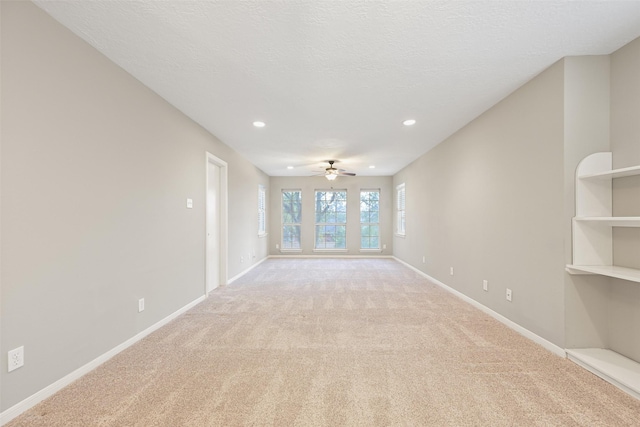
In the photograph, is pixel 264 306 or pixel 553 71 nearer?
pixel 553 71

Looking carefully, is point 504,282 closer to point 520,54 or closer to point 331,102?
point 520,54

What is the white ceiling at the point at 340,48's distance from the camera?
6.12ft

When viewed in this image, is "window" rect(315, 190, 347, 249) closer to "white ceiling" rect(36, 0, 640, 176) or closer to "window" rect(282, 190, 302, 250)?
"window" rect(282, 190, 302, 250)

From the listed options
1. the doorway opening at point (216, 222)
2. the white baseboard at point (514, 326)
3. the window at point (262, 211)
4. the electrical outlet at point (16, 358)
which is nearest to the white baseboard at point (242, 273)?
the doorway opening at point (216, 222)

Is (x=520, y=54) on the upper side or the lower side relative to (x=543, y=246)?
upper

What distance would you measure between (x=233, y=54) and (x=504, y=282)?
3.53 m

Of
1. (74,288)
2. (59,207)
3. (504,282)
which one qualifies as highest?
(59,207)

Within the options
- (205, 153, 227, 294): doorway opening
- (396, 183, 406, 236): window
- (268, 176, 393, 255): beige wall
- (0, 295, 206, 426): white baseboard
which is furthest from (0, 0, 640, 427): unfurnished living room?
(268, 176, 393, 255): beige wall

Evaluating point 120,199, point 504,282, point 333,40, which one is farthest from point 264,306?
point 333,40

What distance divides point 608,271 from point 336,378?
2.16 metres

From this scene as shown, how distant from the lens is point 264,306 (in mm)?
3953

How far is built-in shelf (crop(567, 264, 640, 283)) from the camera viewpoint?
6.63ft

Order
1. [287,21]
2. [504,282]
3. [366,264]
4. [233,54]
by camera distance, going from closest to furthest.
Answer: [287,21] < [233,54] < [504,282] < [366,264]

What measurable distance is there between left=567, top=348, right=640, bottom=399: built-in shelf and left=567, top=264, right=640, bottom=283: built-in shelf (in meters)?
0.66
